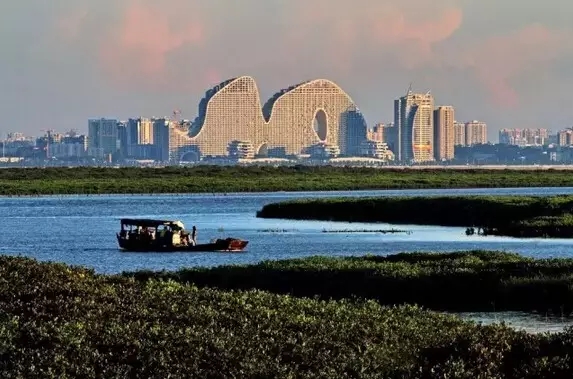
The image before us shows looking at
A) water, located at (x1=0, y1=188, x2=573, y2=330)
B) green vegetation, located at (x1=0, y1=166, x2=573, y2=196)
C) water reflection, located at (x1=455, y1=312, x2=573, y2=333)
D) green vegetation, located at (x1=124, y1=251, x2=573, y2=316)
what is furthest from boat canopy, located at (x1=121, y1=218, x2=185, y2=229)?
green vegetation, located at (x1=0, y1=166, x2=573, y2=196)

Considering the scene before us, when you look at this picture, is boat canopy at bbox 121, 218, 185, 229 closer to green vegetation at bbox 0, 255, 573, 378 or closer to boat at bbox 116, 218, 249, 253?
boat at bbox 116, 218, 249, 253

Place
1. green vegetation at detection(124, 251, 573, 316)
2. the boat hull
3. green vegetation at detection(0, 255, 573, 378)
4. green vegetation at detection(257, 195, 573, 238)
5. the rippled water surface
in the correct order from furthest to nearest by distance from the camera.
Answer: green vegetation at detection(257, 195, 573, 238) < the boat hull < the rippled water surface < green vegetation at detection(124, 251, 573, 316) < green vegetation at detection(0, 255, 573, 378)

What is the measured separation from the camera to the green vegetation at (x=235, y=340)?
618 inches

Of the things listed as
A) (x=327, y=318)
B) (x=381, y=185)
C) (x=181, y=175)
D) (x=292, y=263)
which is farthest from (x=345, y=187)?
(x=327, y=318)

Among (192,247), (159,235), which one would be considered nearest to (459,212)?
(159,235)

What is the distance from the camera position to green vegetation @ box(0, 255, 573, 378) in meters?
15.7

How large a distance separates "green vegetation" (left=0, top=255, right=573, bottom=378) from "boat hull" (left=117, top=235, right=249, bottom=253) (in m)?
26.0

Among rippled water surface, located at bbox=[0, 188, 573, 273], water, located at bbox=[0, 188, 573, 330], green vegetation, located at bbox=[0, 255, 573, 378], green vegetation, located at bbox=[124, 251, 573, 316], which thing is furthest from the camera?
rippled water surface, located at bbox=[0, 188, 573, 273]

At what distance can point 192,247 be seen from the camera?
160 ft

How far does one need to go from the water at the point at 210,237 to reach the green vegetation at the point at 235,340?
530 cm

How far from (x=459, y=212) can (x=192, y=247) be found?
64.2 feet

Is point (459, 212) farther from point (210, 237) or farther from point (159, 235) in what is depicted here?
point (159, 235)

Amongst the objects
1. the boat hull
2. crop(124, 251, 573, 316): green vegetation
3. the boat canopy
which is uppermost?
the boat canopy

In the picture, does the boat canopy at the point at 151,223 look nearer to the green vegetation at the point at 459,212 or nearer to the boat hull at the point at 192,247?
the boat hull at the point at 192,247
